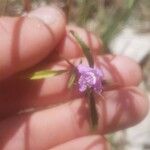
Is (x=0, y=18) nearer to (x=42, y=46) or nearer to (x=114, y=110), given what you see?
(x=42, y=46)

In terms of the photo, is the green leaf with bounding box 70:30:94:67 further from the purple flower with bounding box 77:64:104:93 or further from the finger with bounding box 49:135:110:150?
the finger with bounding box 49:135:110:150

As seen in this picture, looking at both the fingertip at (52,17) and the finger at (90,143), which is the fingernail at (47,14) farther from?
the finger at (90,143)

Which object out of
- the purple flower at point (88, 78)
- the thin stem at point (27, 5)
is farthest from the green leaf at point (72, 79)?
the thin stem at point (27, 5)

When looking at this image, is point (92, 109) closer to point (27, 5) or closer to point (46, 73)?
point (46, 73)

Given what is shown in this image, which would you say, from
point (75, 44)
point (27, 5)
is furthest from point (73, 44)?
point (27, 5)

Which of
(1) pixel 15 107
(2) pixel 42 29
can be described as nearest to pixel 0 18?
(2) pixel 42 29

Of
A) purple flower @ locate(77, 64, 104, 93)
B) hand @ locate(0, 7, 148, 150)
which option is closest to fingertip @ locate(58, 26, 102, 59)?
hand @ locate(0, 7, 148, 150)
